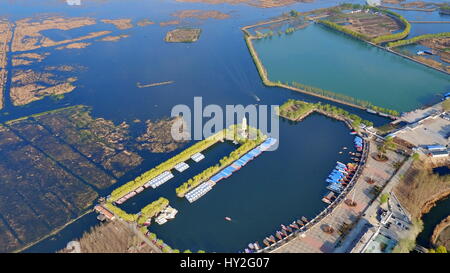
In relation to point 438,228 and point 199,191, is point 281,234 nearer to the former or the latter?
point 199,191

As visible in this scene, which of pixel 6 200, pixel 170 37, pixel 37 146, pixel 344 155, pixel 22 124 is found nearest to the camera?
pixel 6 200

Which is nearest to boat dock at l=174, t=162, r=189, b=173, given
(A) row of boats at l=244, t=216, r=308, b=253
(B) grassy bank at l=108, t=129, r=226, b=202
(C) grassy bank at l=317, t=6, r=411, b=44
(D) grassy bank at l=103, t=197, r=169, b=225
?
(B) grassy bank at l=108, t=129, r=226, b=202

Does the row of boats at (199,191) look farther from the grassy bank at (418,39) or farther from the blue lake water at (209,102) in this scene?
the grassy bank at (418,39)

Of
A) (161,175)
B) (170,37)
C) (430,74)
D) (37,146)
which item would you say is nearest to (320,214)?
(161,175)

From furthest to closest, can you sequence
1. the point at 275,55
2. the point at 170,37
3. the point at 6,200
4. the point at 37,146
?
the point at 170,37
the point at 275,55
the point at 37,146
the point at 6,200

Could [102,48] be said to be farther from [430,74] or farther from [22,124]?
[430,74]
